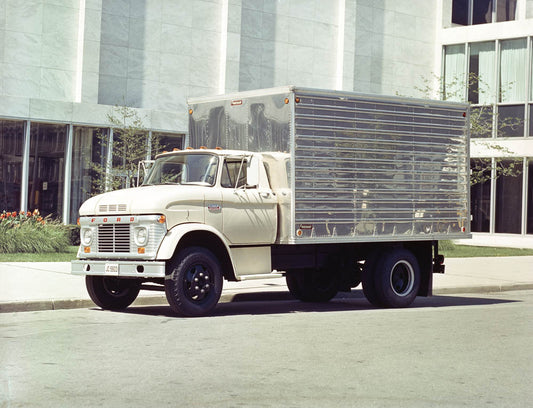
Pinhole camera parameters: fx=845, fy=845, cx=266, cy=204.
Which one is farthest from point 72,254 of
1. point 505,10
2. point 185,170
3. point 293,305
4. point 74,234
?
point 505,10

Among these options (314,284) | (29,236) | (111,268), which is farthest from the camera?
(29,236)

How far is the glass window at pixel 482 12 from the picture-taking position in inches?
1590

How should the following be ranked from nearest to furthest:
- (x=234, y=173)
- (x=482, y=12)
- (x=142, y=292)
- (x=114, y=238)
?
1. (x=114, y=238)
2. (x=234, y=173)
3. (x=142, y=292)
4. (x=482, y=12)

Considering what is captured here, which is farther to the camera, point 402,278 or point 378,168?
point 402,278

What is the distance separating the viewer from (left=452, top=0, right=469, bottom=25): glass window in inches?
1604

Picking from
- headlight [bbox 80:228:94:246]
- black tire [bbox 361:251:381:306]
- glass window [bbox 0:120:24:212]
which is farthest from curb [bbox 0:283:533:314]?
glass window [bbox 0:120:24:212]

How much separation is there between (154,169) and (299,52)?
24.6 m

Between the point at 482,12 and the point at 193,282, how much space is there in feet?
108

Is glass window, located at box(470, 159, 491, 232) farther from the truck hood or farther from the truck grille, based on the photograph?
the truck grille

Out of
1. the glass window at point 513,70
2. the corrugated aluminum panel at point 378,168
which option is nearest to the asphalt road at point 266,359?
the corrugated aluminum panel at point 378,168

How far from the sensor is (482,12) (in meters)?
40.5

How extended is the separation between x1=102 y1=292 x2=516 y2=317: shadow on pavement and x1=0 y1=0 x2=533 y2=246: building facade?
15.8 m

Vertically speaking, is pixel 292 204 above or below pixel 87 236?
above

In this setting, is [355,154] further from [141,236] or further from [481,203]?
[481,203]
